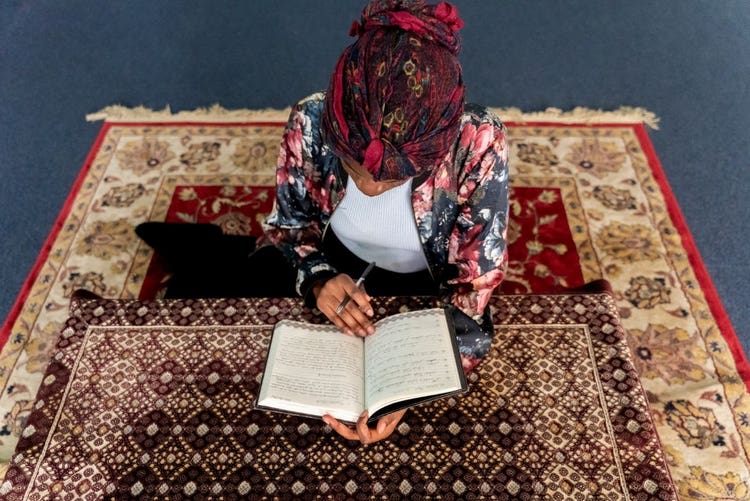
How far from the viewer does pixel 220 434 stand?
0.97 meters

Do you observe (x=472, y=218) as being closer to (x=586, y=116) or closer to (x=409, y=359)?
(x=409, y=359)

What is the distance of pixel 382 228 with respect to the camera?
1128 mm

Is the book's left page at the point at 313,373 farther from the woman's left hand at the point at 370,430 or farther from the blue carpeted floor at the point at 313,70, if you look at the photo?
the blue carpeted floor at the point at 313,70

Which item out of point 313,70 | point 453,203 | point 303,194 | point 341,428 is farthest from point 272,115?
point 341,428

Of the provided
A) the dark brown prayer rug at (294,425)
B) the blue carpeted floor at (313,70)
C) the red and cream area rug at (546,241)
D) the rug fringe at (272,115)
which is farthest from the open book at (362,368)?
the rug fringe at (272,115)

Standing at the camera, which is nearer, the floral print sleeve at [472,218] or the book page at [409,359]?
the book page at [409,359]

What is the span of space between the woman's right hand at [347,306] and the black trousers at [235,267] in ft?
0.64

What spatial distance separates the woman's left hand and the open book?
0.06ft

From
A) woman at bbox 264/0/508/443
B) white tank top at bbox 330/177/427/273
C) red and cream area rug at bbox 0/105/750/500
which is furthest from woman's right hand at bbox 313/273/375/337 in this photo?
red and cream area rug at bbox 0/105/750/500

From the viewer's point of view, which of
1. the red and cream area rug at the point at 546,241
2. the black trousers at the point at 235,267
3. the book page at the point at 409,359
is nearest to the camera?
the book page at the point at 409,359

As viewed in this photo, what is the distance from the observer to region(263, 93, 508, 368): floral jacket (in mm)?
977

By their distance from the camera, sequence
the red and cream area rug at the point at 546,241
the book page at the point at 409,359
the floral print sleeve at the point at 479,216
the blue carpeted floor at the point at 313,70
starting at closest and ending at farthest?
the book page at the point at 409,359
the floral print sleeve at the point at 479,216
the red and cream area rug at the point at 546,241
the blue carpeted floor at the point at 313,70

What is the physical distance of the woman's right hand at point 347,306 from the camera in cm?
99

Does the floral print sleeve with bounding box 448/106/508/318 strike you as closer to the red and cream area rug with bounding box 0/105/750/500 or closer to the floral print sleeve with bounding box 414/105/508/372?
the floral print sleeve with bounding box 414/105/508/372
